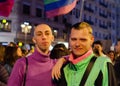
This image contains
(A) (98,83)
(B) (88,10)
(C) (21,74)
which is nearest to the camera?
(A) (98,83)

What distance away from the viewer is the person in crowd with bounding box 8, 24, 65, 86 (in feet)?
11.5

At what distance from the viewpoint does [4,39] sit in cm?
4006

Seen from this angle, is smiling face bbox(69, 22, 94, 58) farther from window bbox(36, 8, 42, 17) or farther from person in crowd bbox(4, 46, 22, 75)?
window bbox(36, 8, 42, 17)

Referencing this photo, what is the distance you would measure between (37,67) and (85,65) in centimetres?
78

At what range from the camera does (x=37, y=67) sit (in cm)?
353

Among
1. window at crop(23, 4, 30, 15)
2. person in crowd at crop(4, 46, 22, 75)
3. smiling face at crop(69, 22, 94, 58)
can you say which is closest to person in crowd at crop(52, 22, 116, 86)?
smiling face at crop(69, 22, 94, 58)

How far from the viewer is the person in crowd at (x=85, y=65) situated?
2.82 metres

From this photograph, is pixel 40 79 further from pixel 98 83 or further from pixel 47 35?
pixel 98 83

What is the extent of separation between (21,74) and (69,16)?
4757cm

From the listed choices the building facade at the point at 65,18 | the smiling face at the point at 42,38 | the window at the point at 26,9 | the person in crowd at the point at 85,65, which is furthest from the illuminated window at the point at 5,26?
the person in crowd at the point at 85,65

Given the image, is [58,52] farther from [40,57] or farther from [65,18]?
[65,18]

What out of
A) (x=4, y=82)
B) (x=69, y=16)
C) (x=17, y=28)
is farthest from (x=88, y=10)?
(x=4, y=82)

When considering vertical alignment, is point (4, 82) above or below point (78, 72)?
below

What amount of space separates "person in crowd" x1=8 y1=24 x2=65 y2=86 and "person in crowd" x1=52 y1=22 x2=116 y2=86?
2.06 ft
